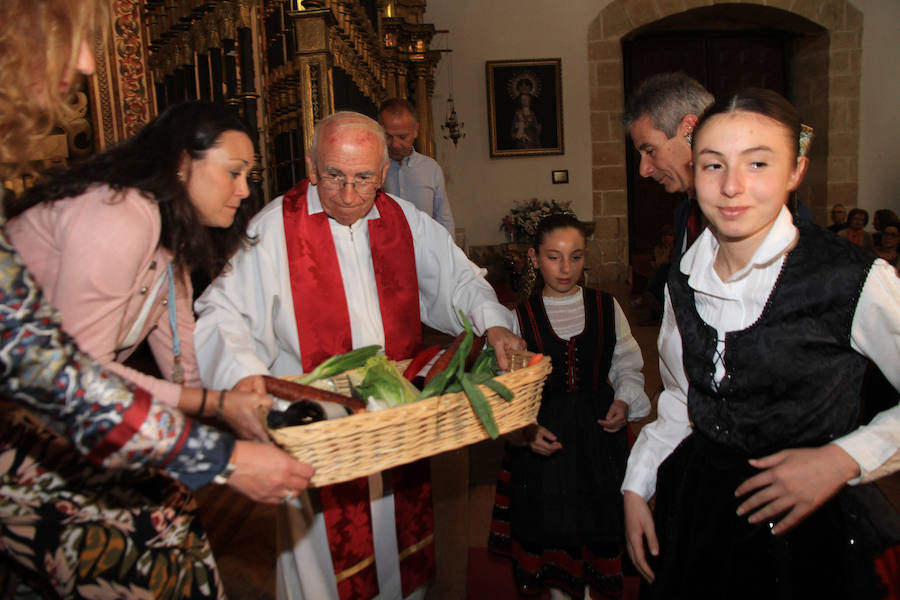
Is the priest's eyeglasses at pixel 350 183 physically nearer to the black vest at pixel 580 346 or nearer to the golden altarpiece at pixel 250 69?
the black vest at pixel 580 346

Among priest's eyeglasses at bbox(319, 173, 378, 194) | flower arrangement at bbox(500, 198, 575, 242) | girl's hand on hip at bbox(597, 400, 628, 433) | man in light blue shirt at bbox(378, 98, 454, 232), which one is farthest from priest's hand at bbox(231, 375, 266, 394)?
flower arrangement at bbox(500, 198, 575, 242)

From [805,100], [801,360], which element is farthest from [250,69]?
[805,100]

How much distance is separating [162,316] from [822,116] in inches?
457

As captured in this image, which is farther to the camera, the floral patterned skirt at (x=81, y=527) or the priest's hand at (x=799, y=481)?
the floral patterned skirt at (x=81, y=527)

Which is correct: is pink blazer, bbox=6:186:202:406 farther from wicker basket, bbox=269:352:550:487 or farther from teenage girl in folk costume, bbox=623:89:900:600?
teenage girl in folk costume, bbox=623:89:900:600

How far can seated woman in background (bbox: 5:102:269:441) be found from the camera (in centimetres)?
146

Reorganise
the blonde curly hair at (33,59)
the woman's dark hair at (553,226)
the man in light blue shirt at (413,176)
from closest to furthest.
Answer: the blonde curly hair at (33,59), the woman's dark hair at (553,226), the man in light blue shirt at (413,176)

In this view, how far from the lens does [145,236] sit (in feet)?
5.06

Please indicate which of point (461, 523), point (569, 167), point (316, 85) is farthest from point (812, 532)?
point (569, 167)

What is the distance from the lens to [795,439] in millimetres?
1366

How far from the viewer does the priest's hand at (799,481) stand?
1270 mm

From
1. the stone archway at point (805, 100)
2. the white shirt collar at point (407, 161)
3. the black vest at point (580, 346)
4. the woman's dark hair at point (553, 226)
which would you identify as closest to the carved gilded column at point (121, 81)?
the white shirt collar at point (407, 161)

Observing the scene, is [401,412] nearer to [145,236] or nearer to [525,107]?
[145,236]

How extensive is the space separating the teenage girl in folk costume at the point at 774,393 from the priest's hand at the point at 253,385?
101 centimetres
